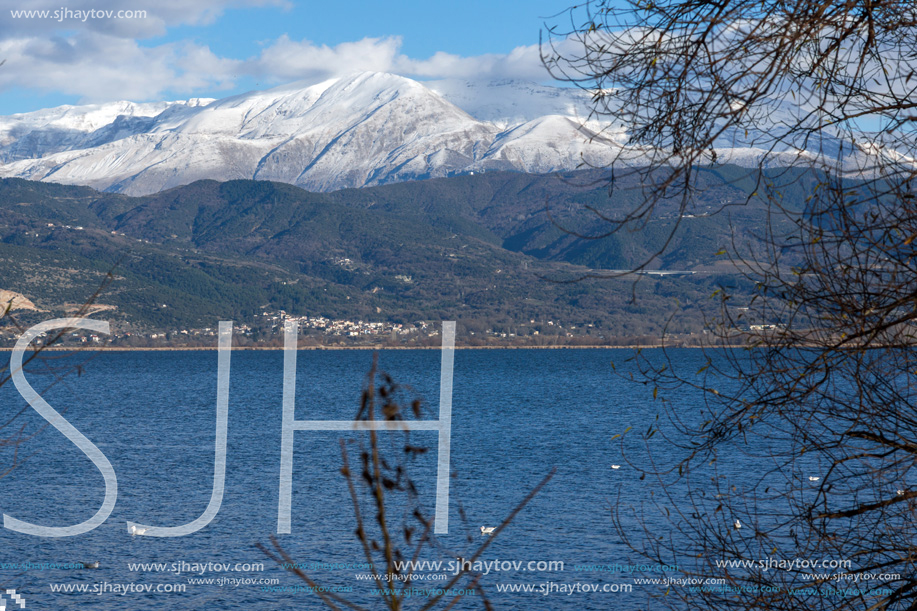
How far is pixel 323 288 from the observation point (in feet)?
601

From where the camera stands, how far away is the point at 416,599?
798 inches

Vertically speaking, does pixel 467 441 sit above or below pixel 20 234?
below

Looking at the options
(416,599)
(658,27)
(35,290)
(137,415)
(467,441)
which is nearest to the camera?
(658,27)

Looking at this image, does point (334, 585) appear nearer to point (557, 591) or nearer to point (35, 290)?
point (557, 591)

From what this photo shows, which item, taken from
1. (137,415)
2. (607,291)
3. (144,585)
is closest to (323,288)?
(607,291)

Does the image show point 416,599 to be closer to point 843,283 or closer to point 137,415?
point 843,283

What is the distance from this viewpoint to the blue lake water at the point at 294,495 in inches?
846

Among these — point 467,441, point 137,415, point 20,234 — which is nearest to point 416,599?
point 467,441

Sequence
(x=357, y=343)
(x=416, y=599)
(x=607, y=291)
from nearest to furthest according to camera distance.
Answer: (x=416, y=599) < (x=357, y=343) < (x=607, y=291)

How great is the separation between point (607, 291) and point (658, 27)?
174 meters

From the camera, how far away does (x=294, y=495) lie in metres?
33.4

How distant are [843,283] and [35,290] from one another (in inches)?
5368

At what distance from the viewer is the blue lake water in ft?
70.5

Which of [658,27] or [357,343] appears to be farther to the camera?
[357,343]
